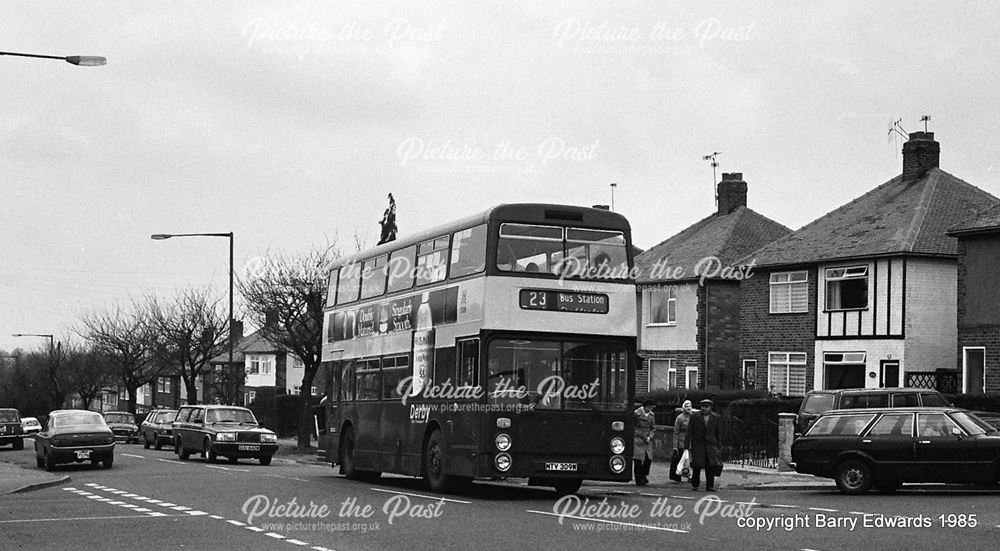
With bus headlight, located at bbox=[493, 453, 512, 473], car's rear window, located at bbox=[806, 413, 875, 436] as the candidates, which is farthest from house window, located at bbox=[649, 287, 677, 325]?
bus headlight, located at bbox=[493, 453, 512, 473]

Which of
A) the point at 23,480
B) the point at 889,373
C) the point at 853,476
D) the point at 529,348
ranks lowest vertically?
the point at 23,480

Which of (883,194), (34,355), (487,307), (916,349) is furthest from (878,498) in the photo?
(34,355)

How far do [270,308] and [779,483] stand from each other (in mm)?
26092

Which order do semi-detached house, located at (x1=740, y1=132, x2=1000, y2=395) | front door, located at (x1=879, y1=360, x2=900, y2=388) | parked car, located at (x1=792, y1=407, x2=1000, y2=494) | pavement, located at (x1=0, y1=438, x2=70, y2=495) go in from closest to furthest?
parked car, located at (x1=792, y1=407, x2=1000, y2=494)
pavement, located at (x1=0, y1=438, x2=70, y2=495)
semi-detached house, located at (x1=740, y1=132, x2=1000, y2=395)
front door, located at (x1=879, y1=360, x2=900, y2=388)

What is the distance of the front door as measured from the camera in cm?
4028

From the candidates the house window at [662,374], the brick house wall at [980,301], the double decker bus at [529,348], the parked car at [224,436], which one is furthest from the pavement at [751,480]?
the house window at [662,374]

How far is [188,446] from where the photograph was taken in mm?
37250

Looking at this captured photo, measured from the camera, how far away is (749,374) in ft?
149

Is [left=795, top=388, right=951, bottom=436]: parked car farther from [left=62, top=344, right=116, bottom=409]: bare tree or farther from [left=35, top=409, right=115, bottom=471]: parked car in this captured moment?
[left=62, top=344, right=116, bottom=409]: bare tree

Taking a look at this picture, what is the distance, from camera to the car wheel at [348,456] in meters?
26.5

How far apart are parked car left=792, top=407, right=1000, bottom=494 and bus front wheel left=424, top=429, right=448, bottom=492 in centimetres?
639

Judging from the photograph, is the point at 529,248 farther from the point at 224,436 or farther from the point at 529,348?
the point at 224,436

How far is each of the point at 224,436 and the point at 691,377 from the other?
20109mm

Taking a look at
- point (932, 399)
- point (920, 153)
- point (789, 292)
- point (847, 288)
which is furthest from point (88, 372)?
point (932, 399)
